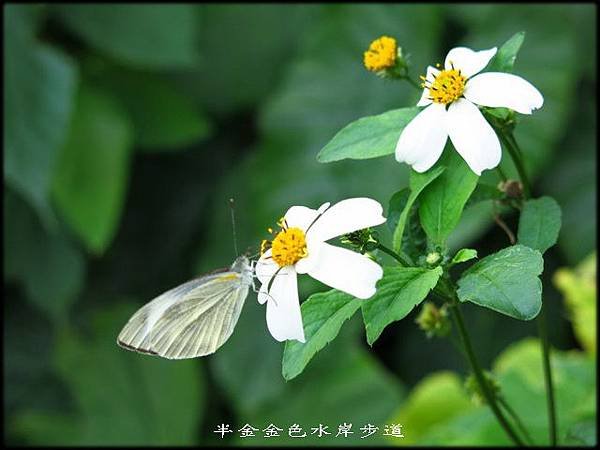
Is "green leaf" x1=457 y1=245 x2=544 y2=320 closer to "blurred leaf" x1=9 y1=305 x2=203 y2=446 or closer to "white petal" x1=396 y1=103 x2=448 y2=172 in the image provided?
"white petal" x1=396 y1=103 x2=448 y2=172

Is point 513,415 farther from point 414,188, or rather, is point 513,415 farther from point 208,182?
point 208,182

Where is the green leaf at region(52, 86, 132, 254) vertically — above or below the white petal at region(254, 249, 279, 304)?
above

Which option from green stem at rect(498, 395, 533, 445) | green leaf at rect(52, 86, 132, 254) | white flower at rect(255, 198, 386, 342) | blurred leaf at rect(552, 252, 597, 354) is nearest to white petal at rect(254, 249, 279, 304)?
white flower at rect(255, 198, 386, 342)


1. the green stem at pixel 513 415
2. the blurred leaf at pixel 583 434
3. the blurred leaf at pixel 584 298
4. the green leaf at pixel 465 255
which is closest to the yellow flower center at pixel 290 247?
the green leaf at pixel 465 255

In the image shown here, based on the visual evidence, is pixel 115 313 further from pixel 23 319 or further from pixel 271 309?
pixel 271 309

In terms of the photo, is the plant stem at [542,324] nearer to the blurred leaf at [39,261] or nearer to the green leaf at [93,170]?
the green leaf at [93,170]
